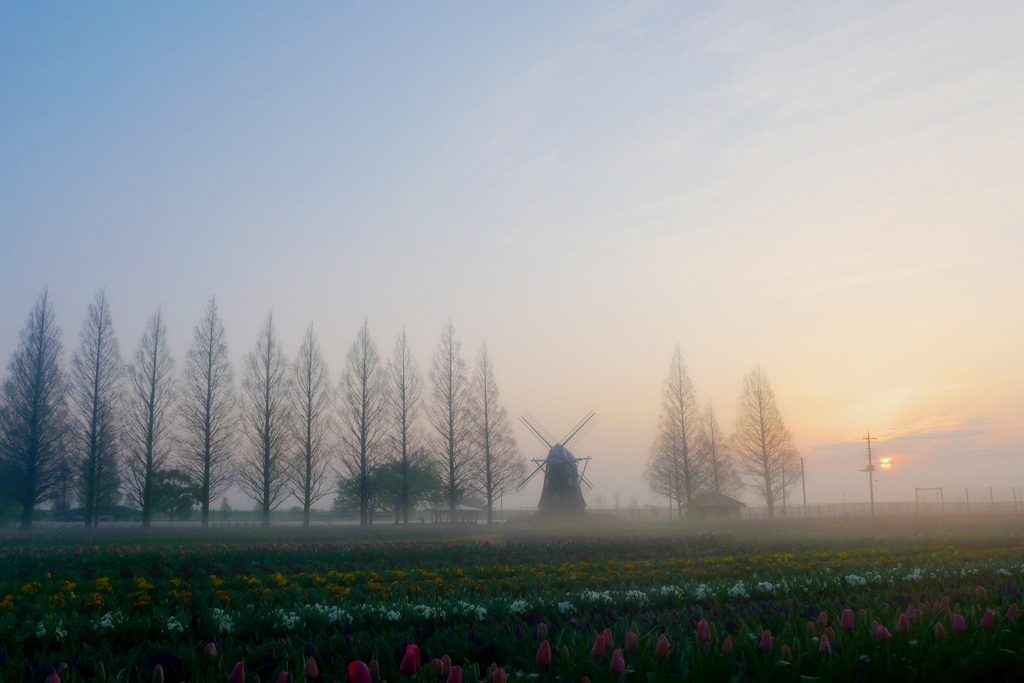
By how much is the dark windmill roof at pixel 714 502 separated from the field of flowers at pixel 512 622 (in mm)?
45383

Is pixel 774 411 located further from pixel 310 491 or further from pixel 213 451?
pixel 213 451

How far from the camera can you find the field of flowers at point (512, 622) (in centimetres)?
342

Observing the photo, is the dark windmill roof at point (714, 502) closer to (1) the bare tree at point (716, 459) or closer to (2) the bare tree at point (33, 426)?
(1) the bare tree at point (716, 459)

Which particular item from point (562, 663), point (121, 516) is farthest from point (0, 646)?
point (121, 516)

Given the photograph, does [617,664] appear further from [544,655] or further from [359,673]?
[359,673]

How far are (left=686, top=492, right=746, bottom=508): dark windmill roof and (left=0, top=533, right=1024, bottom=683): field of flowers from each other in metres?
45.4

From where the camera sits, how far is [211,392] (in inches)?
1398

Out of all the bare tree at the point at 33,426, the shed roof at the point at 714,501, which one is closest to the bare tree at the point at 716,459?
the shed roof at the point at 714,501

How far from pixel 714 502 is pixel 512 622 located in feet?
179

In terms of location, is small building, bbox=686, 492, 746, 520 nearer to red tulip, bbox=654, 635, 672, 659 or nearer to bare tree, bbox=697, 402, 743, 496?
bare tree, bbox=697, 402, 743, 496

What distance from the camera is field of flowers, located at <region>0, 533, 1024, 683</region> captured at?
11.2 feet

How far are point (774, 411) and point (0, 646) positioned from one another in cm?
5310

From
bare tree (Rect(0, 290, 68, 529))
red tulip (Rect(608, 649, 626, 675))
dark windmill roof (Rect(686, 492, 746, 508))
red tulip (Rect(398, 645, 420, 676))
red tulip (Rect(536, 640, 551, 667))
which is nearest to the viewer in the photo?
red tulip (Rect(608, 649, 626, 675))

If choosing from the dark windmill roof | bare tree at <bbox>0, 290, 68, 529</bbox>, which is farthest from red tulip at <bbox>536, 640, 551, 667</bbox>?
the dark windmill roof
